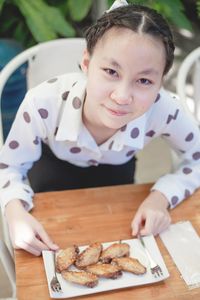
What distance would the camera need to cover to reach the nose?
837 mm

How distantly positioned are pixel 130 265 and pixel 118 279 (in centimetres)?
4

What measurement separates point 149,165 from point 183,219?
1.15 meters

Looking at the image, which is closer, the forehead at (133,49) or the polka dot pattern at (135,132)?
the forehead at (133,49)

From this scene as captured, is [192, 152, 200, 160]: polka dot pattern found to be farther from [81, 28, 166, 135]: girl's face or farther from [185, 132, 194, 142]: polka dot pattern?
[81, 28, 166, 135]: girl's face

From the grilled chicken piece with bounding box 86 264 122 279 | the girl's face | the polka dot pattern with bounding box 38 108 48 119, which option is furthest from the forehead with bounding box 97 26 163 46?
the grilled chicken piece with bounding box 86 264 122 279

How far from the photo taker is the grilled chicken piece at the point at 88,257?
2.63 feet

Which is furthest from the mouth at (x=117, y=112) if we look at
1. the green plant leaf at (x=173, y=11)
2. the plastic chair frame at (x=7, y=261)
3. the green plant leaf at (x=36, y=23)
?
the green plant leaf at (x=173, y=11)

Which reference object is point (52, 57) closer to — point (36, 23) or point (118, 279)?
point (36, 23)

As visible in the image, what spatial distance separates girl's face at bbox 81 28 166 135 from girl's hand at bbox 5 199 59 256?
0.26 m

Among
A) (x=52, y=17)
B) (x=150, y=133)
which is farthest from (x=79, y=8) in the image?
(x=150, y=133)

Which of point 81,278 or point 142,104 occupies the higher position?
point 142,104

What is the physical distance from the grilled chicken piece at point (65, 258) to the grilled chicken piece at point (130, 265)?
0.08 m

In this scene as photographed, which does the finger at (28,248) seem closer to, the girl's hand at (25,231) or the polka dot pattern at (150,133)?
the girl's hand at (25,231)

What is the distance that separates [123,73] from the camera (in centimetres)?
83
